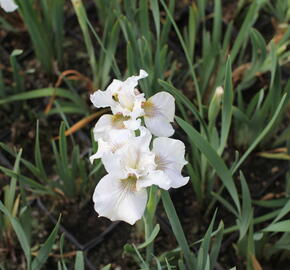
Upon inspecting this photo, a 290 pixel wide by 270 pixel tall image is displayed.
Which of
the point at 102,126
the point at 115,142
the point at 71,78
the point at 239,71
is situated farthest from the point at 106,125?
the point at 239,71

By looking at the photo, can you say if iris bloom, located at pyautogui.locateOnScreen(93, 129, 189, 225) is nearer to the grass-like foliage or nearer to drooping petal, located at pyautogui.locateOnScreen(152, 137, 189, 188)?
drooping petal, located at pyautogui.locateOnScreen(152, 137, 189, 188)

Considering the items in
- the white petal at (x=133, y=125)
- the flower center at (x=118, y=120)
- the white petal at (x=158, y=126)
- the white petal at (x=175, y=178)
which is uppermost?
the white petal at (x=133, y=125)

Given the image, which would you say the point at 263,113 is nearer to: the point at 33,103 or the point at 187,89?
the point at 187,89

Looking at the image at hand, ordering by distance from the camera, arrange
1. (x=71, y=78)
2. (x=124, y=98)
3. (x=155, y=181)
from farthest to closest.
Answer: (x=71, y=78)
(x=124, y=98)
(x=155, y=181)

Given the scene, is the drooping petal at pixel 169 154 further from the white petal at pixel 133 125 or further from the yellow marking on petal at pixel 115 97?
the yellow marking on petal at pixel 115 97

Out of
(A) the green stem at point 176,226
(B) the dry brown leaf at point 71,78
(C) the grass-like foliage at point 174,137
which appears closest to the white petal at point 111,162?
(A) the green stem at point 176,226

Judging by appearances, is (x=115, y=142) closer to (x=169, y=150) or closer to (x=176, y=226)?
(x=169, y=150)

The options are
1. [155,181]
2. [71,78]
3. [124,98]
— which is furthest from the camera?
[71,78]
